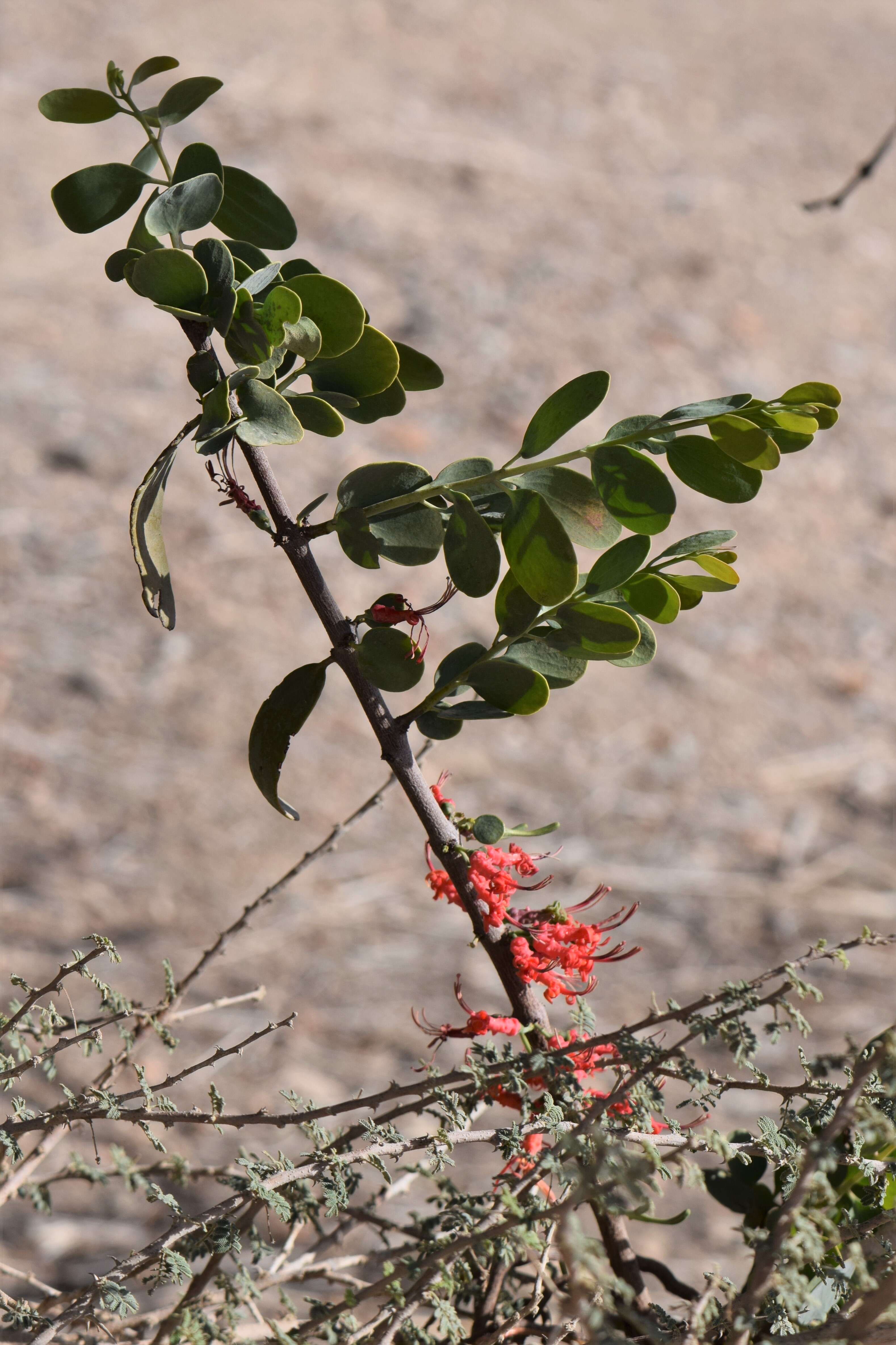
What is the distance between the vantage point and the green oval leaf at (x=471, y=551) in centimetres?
45

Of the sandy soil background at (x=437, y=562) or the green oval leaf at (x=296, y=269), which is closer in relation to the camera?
the green oval leaf at (x=296, y=269)

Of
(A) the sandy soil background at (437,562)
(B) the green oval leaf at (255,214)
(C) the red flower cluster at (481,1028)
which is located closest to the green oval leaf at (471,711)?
(C) the red flower cluster at (481,1028)

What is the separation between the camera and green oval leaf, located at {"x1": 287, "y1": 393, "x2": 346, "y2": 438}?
18.0 inches

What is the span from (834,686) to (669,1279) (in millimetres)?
1788

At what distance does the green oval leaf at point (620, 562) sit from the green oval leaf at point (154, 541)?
0.52ft

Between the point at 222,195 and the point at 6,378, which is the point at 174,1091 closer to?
the point at 222,195

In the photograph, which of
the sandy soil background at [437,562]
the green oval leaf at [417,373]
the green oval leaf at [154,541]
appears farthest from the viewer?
the sandy soil background at [437,562]

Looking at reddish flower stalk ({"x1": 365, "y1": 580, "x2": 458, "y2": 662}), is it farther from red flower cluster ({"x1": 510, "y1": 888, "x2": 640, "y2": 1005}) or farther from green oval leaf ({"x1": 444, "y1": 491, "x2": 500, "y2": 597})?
red flower cluster ({"x1": 510, "y1": 888, "x2": 640, "y2": 1005})

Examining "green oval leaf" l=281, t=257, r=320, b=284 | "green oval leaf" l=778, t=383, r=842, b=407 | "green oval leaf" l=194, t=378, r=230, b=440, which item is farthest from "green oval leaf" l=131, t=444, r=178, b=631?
"green oval leaf" l=778, t=383, r=842, b=407

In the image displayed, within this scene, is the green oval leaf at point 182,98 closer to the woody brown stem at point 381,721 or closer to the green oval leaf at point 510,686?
the woody brown stem at point 381,721

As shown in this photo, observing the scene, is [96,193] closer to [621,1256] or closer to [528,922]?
[528,922]

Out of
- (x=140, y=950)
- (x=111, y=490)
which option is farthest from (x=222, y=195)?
(x=111, y=490)

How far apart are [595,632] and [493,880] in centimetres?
11

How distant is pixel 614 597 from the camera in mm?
484
